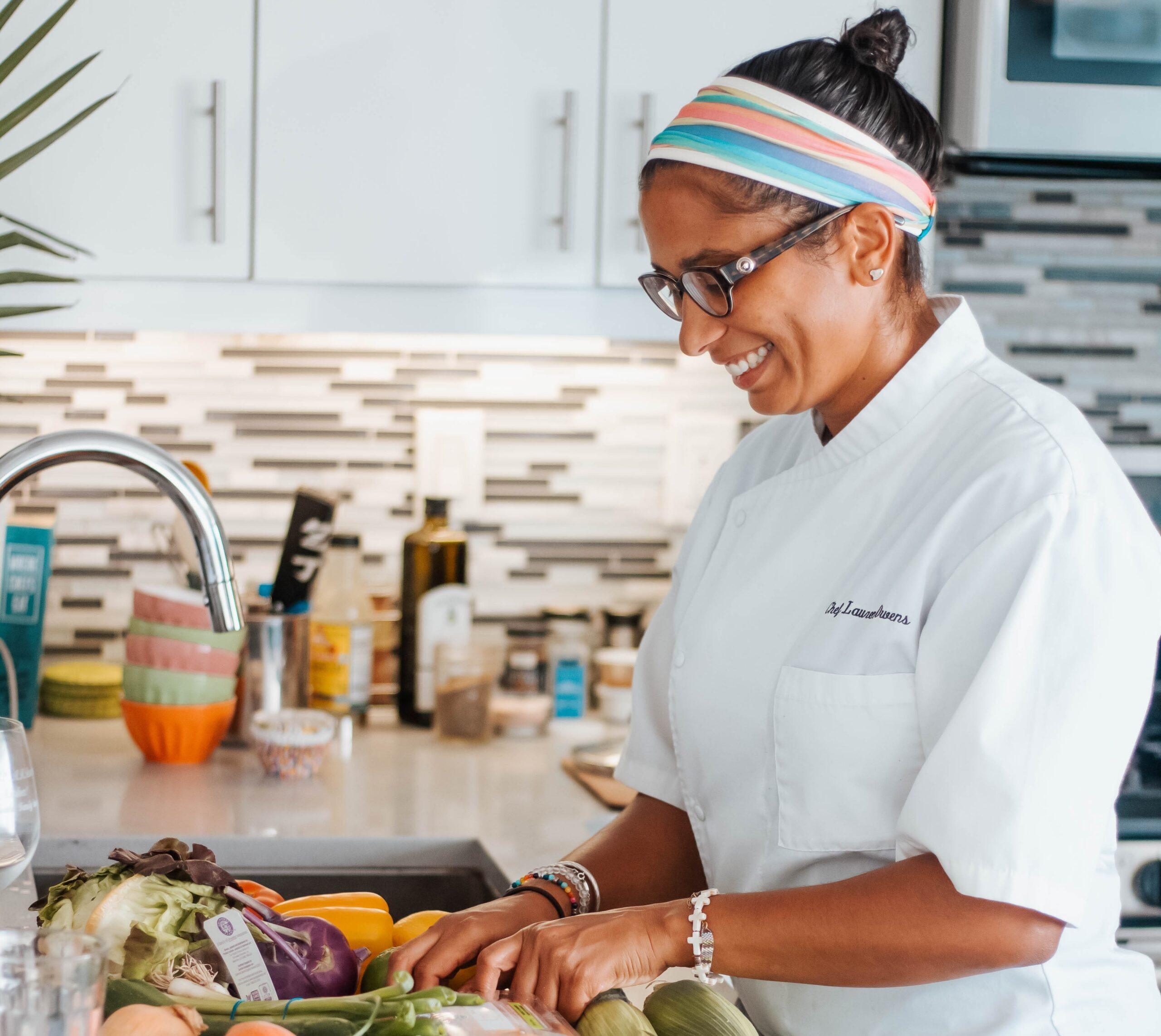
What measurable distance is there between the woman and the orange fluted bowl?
0.75m

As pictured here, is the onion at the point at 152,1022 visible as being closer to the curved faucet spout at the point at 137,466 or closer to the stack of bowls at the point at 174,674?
the curved faucet spout at the point at 137,466

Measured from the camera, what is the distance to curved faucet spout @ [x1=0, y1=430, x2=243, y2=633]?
0.91 metres

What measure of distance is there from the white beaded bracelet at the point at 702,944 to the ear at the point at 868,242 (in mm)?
498

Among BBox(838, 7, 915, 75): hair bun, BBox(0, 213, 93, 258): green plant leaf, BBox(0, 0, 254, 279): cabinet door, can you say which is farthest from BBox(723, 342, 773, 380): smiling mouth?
BBox(0, 0, 254, 279): cabinet door

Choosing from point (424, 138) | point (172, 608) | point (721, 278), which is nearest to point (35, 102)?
point (424, 138)

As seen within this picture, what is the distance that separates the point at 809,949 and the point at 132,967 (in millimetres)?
442

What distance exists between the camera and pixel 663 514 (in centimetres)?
212

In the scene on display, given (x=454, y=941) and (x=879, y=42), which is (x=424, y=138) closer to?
(x=879, y=42)

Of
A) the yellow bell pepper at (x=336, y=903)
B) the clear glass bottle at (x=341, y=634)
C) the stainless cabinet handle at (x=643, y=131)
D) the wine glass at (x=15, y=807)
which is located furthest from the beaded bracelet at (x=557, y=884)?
the stainless cabinet handle at (x=643, y=131)

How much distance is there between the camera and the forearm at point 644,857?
1.12 m

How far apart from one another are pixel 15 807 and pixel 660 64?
4.50ft

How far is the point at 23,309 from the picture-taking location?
164 cm

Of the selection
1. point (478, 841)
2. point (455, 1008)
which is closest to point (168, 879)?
point (455, 1008)

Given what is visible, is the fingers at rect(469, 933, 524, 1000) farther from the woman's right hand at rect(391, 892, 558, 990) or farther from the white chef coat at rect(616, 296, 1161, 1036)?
the white chef coat at rect(616, 296, 1161, 1036)
